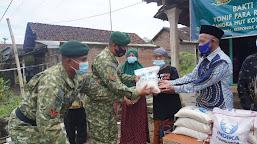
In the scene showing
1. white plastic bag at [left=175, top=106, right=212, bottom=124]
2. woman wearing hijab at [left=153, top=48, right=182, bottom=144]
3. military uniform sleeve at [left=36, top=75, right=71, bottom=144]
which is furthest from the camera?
woman wearing hijab at [left=153, top=48, right=182, bottom=144]

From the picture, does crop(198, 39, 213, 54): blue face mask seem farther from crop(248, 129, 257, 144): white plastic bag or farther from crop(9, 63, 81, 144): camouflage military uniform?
Answer: crop(9, 63, 81, 144): camouflage military uniform

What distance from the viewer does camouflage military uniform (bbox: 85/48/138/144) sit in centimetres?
231

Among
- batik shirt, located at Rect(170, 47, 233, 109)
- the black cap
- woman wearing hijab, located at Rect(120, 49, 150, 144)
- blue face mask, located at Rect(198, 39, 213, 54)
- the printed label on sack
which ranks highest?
the black cap

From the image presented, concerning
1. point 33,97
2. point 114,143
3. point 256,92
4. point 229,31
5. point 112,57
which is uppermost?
point 229,31

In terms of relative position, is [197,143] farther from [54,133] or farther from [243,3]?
[243,3]

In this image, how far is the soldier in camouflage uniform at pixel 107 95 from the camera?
2.31 metres

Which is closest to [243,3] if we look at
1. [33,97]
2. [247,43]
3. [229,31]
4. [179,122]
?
[229,31]

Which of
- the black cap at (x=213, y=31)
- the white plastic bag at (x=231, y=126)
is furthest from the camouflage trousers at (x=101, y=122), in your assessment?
the black cap at (x=213, y=31)

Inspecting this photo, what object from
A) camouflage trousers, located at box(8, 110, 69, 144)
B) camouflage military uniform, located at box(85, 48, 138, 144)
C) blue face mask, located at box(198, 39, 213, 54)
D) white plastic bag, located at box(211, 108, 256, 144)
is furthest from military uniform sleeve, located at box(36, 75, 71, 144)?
blue face mask, located at box(198, 39, 213, 54)

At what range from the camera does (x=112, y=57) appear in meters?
2.45

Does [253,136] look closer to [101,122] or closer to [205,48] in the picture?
[205,48]

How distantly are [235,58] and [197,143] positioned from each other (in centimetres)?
490

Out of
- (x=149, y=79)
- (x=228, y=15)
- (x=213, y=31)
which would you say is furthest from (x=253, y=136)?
(x=228, y=15)

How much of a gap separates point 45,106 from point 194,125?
5.02 feet
